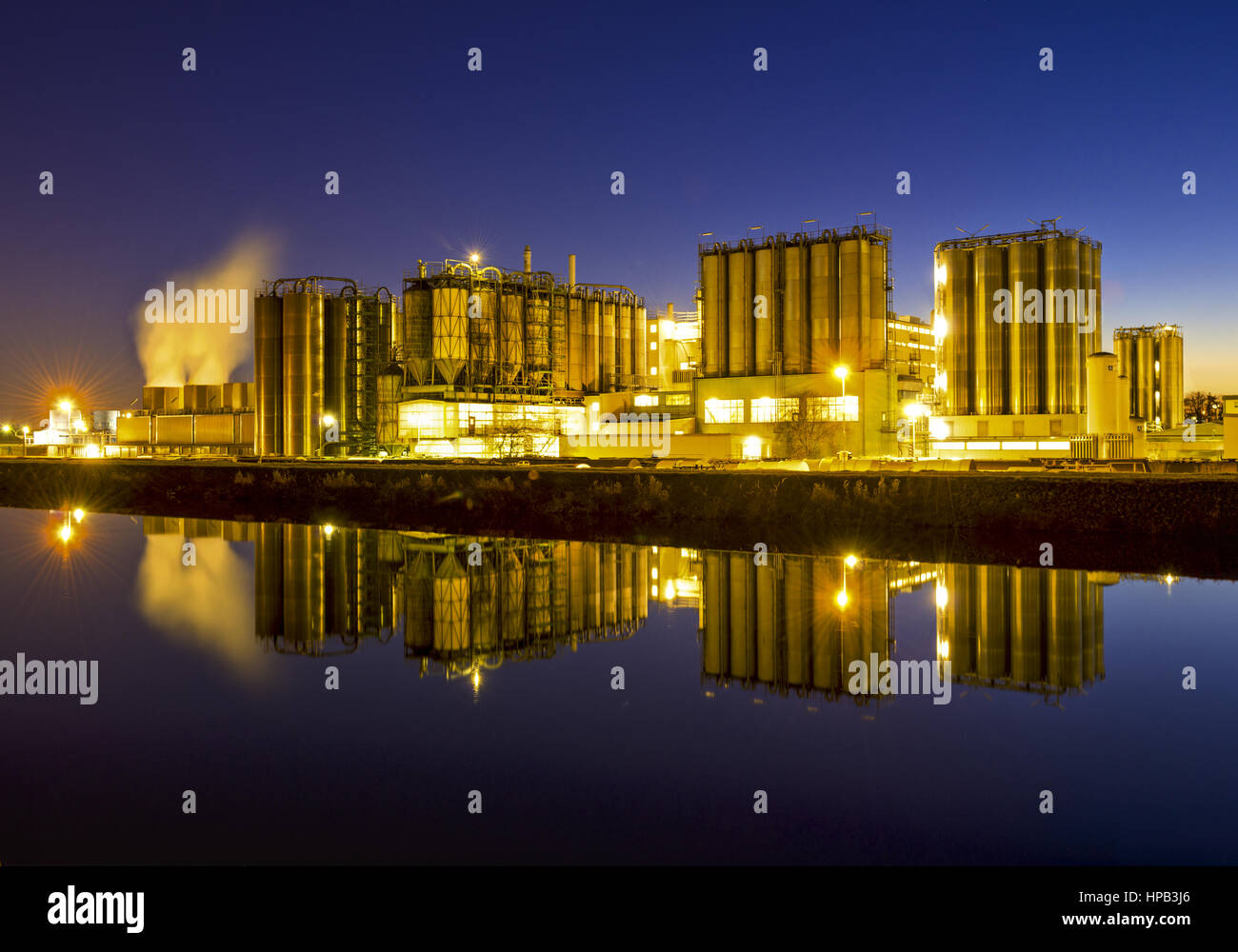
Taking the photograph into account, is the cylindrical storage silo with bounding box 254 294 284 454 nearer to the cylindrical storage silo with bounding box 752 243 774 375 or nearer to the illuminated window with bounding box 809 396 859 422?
the cylindrical storage silo with bounding box 752 243 774 375

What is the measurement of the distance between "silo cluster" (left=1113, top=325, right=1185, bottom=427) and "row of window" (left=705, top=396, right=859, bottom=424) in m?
59.7

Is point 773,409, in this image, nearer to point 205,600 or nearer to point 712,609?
point 712,609

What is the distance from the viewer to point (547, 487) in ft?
145

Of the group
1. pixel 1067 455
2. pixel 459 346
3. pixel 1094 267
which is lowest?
pixel 1067 455

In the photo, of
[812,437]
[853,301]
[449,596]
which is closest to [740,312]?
[853,301]

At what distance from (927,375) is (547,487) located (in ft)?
270

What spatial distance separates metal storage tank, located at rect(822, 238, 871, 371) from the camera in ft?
213

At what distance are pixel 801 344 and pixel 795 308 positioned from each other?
8.28ft

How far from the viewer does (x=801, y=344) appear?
67062 mm

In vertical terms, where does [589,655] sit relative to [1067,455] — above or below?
below

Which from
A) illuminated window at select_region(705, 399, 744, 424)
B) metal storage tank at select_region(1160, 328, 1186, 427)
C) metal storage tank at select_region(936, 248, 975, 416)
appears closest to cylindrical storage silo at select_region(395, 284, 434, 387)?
illuminated window at select_region(705, 399, 744, 424)

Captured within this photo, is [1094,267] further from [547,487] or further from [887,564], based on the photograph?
[887,564]
